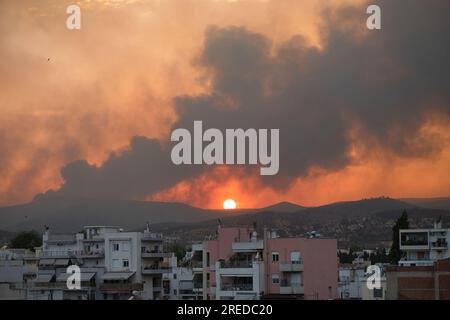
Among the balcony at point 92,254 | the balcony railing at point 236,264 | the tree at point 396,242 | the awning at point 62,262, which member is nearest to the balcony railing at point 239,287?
the balcony railing at point 236,264

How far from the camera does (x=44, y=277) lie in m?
10.9

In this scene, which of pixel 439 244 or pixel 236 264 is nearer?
pixel 236 264

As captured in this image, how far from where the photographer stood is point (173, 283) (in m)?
11.5

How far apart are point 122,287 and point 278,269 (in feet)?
5.74

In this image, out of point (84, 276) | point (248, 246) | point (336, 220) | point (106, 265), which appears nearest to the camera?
point (248, 246)

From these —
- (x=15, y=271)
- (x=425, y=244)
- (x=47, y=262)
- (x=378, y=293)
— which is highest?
(x=425, y=244)

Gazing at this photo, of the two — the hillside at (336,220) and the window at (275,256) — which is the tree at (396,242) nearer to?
the hillside at (336,220)

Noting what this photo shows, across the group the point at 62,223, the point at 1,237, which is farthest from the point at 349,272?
the point at 1,237

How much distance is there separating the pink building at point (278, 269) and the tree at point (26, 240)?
3.44 metres

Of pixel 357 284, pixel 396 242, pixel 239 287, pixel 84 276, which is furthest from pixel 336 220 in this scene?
pixel 84 276

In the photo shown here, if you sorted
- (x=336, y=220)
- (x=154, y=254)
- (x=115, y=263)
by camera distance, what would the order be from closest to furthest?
(x=336, y=220) → (x=115, y=263) → (x=154, y=254)

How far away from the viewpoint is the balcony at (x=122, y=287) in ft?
34.2

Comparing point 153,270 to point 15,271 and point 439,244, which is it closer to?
point 15,271
